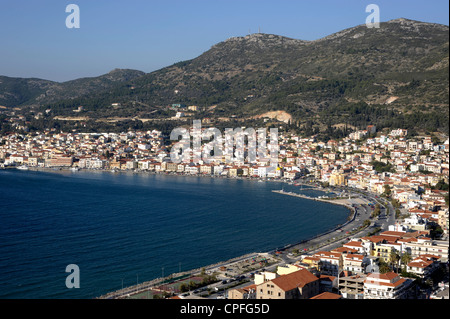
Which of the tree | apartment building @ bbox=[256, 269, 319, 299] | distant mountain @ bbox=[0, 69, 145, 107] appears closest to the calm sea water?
apartment building @ bbox=[256, 269, 319, 299]

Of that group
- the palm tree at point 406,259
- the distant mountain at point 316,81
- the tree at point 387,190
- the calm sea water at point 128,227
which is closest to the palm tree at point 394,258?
the palm tree at point 406,259

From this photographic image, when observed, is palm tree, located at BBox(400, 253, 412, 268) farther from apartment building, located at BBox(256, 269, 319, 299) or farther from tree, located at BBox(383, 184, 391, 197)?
tree, located at BBox(383, 184, 391, 197)

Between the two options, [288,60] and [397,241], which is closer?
[397,241]

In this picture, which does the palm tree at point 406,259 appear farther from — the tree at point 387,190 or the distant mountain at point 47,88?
the distant mountain at point 47,88

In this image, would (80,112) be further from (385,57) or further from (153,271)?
(153,271)

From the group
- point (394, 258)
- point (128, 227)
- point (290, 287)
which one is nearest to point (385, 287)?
point (290, 287)

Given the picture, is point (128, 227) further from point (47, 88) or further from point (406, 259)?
point (47, 88)
